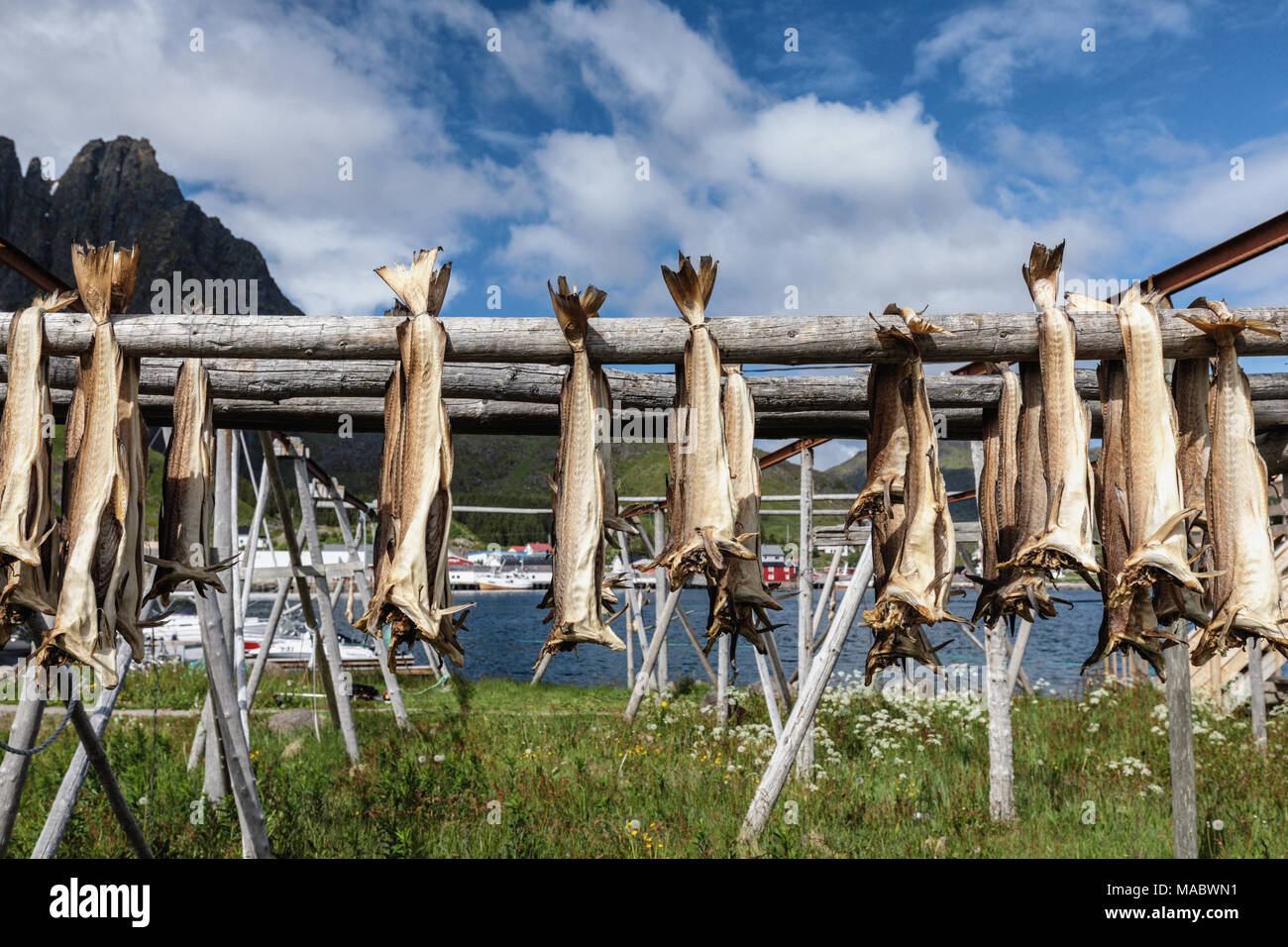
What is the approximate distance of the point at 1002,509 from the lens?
2.22 m

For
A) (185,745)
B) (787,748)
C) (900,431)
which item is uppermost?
(900,431)

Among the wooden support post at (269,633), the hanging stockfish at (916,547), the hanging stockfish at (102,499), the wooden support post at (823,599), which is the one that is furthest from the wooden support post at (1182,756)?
the wooden support post at (269,633)

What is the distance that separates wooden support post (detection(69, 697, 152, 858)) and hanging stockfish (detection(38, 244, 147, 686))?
6.88ft

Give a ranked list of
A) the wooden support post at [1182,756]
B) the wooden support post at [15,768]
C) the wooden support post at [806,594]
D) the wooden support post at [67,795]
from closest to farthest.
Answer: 1. the wooden support post at [15,768]
2. the wooden support post at [67,795]
3. the wooden support post at [1182,756]
4. the wooden support post at [806,594]

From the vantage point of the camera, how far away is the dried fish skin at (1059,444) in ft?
6.37

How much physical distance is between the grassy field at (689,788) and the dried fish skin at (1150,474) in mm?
4935

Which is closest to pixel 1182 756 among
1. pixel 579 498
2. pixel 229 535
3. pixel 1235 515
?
pixel 1235 515

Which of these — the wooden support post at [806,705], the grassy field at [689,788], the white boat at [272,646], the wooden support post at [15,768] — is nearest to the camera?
the wooden support post at [15,768]

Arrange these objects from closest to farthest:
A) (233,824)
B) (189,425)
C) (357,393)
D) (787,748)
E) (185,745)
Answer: (189,425)
(357,393)
(787,748)
(233,824)
(185,745)

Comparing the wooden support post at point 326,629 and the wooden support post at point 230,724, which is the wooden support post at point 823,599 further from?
the wooden support post at point 230,724
